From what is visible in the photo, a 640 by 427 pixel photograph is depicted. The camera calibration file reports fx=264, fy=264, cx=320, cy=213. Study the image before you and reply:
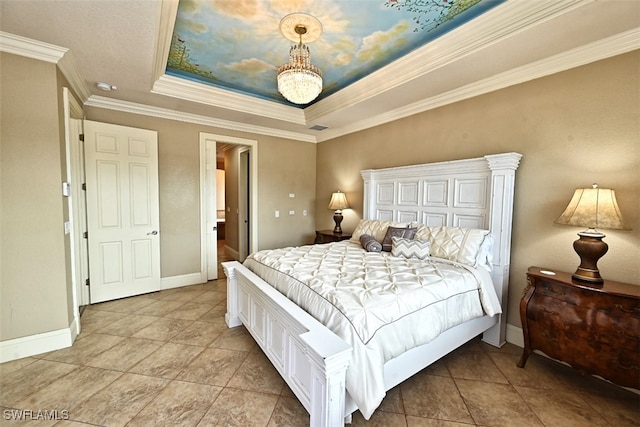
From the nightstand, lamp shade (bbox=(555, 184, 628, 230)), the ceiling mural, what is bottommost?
the nightstand

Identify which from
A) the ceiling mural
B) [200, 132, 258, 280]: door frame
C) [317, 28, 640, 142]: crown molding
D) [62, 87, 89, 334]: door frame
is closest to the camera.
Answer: [317, 28, 640, 142]: crown molding

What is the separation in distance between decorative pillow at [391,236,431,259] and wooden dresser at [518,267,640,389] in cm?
83

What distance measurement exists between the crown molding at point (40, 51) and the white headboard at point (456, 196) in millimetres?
3449

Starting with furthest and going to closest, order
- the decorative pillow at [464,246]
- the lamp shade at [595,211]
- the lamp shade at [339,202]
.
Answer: the lamp shade at [339,202], the decorative pillow at [464,246], the lamp shade at [595,211]

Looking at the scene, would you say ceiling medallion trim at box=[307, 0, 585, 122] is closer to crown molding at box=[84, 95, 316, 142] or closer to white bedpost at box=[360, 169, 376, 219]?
white bedpost at box=[360, 169, 376, 219]

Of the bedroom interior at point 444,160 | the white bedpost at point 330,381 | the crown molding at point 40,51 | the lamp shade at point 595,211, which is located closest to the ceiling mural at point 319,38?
the bedroom interior at point 444,160

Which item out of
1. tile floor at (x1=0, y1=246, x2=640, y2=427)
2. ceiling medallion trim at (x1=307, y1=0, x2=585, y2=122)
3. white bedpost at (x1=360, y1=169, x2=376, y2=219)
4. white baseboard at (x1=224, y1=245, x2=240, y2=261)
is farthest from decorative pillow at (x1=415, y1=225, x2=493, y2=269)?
white baseboard at (x1=224, y1=245, x2=240, y2=261)

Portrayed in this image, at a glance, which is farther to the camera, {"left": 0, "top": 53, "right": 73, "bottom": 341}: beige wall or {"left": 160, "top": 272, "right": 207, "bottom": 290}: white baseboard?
{"left": 160, "top": 272, "right": 207, "bottom": 290}: white baseboard

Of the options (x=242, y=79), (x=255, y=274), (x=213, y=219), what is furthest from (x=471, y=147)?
(x=213, y=219)

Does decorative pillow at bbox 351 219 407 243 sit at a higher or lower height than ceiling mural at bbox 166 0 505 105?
lower

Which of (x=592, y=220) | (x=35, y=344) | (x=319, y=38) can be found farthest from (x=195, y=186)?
(x=592, y=220)

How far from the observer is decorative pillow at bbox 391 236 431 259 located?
2625 mm

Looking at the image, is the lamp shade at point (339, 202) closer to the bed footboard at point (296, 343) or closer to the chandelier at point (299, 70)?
the bed footboard at point (296, 343)

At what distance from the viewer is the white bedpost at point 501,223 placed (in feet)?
8.16
